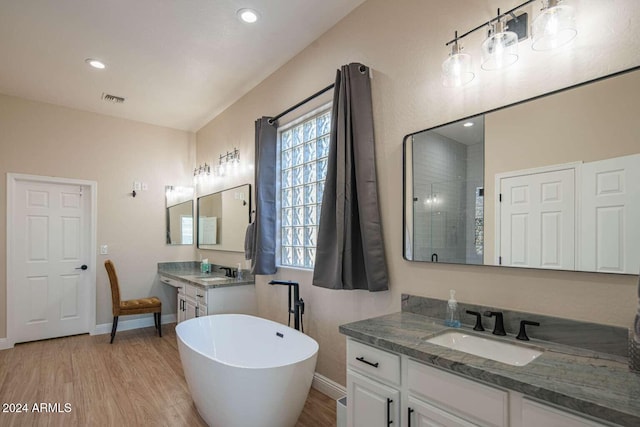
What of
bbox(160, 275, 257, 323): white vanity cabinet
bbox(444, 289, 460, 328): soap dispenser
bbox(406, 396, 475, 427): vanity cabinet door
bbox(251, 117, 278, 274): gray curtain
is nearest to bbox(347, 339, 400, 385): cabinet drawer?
bbox(406, 396, 475, 427): vanity cabinet door

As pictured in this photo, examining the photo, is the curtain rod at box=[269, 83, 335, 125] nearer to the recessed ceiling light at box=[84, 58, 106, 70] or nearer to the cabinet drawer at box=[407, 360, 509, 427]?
the recessed ceiling light at box=[84, 58, 106, 70]

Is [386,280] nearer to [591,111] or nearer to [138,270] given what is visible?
[591,111]

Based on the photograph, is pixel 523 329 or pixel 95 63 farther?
pixel 95 63

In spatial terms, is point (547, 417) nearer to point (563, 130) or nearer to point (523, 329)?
point (523, 329)

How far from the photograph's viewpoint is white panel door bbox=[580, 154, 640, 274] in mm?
1289

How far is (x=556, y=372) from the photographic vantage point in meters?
1.18

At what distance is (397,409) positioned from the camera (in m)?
1.50

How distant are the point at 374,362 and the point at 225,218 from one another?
3.25 meters

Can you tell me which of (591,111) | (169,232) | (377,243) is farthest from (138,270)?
(591,111)

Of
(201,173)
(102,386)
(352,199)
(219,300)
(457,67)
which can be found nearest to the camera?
(457,67)

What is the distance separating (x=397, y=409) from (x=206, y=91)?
12.6ft

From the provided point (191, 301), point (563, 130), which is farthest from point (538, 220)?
point (191, 301)

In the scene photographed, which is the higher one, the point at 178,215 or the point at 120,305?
the point at 178,215

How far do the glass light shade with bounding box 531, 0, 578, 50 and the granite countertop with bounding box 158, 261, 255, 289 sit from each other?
3.22 metres
